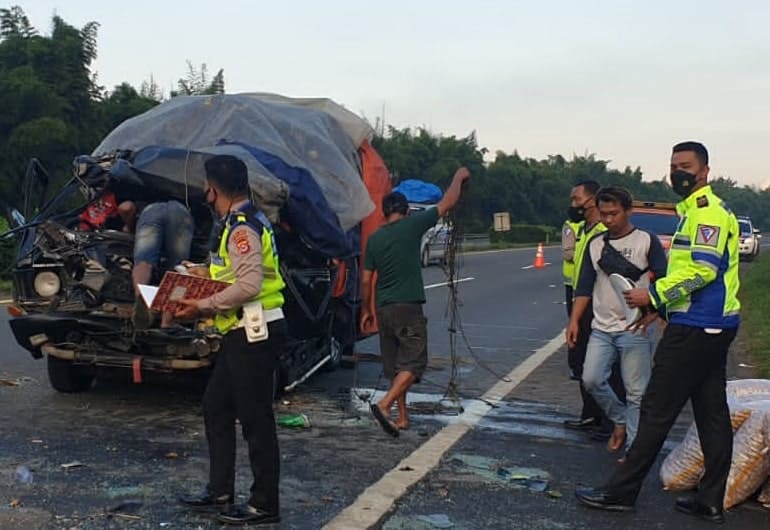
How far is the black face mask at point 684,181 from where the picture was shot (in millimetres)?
5156

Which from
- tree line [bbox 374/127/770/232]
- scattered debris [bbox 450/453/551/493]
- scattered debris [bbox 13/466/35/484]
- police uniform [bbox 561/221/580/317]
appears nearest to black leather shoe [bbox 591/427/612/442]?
scattered debris [bbox 450/453/551/493]

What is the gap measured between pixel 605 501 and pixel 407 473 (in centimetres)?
122

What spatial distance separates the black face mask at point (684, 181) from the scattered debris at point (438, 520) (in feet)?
6.95

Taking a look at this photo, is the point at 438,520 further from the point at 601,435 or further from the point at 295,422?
the point at 601,435

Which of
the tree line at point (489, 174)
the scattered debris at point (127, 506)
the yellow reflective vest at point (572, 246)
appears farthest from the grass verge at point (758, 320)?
the tree line at point (489, 174)

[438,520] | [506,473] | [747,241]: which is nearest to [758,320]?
[506,473]

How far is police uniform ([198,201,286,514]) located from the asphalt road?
13.0 inches

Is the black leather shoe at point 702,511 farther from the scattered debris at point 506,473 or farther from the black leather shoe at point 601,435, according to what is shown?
the black leather shoe at point 601,435

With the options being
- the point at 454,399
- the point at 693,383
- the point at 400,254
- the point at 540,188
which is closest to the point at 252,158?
the point at 400,254

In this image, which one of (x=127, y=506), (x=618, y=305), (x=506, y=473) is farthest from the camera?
(x=618, y=305)

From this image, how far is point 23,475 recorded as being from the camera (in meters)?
5.65

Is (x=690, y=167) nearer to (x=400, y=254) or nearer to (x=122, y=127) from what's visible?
(x=400, y=254)

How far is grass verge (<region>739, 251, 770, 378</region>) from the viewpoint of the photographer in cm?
1078

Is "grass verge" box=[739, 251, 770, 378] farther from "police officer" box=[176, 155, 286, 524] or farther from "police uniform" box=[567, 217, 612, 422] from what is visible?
"police officer" box=[176, 155, 286, 524]
